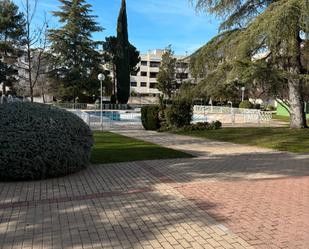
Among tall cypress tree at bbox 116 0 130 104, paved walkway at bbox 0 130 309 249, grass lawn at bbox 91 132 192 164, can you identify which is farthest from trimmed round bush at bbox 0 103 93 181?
tall cypress tree at bbox 116 0 130 104

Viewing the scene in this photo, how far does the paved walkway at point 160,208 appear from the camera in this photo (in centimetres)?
416

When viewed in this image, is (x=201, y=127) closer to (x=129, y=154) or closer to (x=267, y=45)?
(x=267, y=45)

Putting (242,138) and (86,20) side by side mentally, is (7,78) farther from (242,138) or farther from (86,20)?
(242,138)

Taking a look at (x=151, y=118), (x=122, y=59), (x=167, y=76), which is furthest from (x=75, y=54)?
(x=151, y=118)

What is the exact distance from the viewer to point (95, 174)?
7.75 metres

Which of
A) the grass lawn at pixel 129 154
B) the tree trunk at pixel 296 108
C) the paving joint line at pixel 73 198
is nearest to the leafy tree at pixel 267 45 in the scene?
the tree trunk at pixel 296 108

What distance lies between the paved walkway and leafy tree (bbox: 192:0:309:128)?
6552mm

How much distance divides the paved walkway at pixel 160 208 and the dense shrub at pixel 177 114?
439 inches

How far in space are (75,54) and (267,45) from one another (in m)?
35.7

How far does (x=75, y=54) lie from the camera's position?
4631 centimetres

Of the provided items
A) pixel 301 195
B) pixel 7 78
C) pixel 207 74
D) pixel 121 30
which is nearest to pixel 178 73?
pixel 121 30

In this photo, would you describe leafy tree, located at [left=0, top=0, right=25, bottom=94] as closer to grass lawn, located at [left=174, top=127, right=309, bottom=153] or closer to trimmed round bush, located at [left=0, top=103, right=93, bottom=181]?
grass lawn, located at [left=174, top=127, right=309, bottom=153]

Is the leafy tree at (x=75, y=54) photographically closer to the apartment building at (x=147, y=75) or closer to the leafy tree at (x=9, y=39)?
the leafy tree at (x=9, y=39)

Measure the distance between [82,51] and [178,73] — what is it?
17902mm
